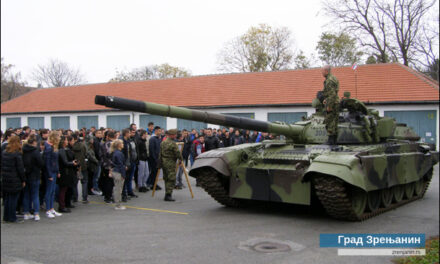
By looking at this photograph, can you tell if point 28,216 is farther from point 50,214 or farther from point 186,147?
point 186,147

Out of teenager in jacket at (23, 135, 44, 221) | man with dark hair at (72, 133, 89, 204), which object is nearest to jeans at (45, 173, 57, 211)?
teenager in jacket at (23, 135, 44, 221)

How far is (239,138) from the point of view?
1778 centimetres

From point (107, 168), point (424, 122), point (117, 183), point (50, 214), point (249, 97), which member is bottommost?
point (50, 214)

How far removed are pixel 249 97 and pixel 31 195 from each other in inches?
749

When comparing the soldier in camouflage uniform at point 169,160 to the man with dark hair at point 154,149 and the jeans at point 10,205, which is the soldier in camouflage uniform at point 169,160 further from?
the jeans at point 10,205

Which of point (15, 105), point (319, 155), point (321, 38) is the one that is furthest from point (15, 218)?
point (321, 38)

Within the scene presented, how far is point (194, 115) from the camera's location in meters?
7.46

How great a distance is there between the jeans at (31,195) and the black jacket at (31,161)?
10 centimetres

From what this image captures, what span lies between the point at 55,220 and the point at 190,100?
65.6ft

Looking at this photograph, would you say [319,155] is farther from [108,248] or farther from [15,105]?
[15,105]

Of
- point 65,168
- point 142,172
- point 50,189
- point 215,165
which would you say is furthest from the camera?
point 142,172

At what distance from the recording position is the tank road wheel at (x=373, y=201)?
8.87m

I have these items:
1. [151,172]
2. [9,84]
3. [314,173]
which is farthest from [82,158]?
[9,84]

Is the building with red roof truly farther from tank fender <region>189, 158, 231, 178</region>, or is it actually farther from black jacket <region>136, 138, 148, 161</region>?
tank fender <region>189, 158, 231, 178</region>
